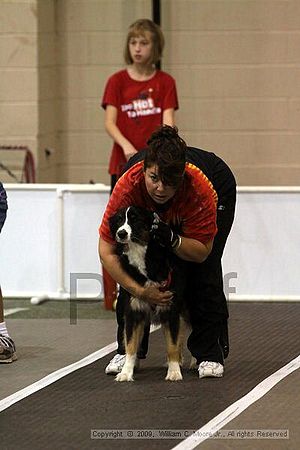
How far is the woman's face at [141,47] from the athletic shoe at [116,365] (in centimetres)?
216

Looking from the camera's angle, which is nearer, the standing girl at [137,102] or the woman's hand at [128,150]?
the woman's hand at [128,150]

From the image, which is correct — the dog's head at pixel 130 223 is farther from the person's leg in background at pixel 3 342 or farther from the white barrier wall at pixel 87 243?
the white barrier wall at pixel 87 243

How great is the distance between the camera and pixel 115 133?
6.48 m

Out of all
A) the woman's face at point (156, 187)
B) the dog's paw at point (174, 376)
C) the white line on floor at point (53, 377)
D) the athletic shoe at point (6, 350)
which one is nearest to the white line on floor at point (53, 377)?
the white line on floor at point (53, 377)

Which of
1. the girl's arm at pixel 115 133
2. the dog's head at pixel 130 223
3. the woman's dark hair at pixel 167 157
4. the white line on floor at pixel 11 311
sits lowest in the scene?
the white line on floor at pixel 11 311

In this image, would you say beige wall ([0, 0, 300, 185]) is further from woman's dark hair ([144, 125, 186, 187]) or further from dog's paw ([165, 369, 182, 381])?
woman's dark hair ([144, 125, 186, 187])

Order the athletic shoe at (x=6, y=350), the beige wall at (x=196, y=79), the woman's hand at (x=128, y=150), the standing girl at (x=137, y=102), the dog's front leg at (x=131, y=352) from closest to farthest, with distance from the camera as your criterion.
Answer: the dog's front leg at (x=131, y=352) < the athletic shoe at (x=6, y=350) < the woman's hand at (x=128, y=150) < the standing girl at (x=137, y=102) < the beige wall at (x=196, y=79)

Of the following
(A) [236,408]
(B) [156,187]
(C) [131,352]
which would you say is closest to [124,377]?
(C) [131,352]

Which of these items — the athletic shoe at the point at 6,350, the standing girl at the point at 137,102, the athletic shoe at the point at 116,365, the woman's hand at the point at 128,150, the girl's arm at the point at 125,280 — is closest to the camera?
the girl's arm at the point at 125,280

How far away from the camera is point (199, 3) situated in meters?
8.02

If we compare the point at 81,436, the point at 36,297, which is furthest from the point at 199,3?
the point at 81,436

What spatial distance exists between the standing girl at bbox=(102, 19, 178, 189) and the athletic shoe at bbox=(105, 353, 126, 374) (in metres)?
1.82

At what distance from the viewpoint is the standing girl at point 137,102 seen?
21.4 ft

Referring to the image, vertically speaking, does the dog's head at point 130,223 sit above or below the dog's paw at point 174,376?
above
